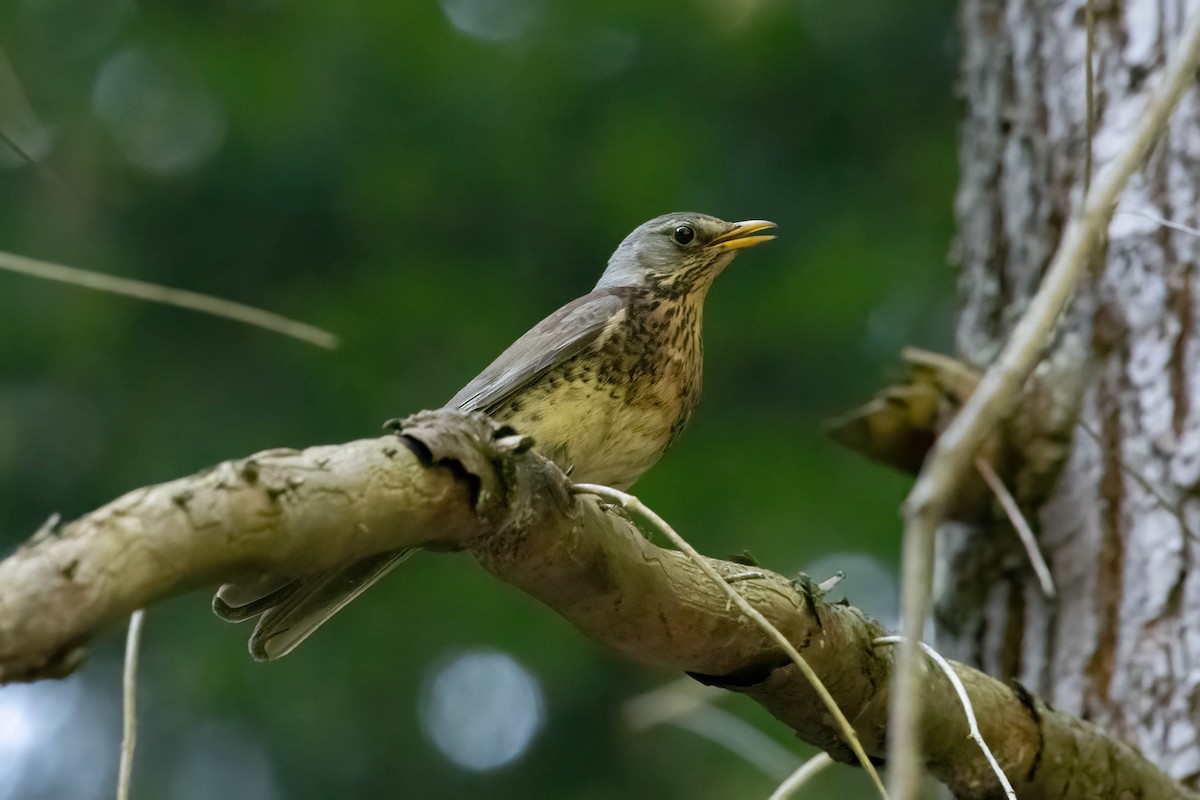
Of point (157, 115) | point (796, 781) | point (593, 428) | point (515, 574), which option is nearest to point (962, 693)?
point (796, 781)

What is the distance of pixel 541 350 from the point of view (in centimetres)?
317

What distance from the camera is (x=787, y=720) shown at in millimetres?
2422

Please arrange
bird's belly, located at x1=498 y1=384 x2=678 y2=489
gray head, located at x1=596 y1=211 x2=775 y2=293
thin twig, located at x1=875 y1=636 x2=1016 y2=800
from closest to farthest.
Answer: thin twig, located at x1=875 y1=636 x2=1016 y2=800, bird's belly, located at x1=498 y1=384 x2=678 y2=489, gray head, located at x1=596 y1=211 x2=775 y2=293

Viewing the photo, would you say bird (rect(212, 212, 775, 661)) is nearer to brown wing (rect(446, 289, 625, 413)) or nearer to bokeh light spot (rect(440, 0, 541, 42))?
brown wing (rect(446, 289, 625, 413))

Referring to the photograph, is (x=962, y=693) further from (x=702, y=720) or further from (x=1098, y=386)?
(x=702, y=720)

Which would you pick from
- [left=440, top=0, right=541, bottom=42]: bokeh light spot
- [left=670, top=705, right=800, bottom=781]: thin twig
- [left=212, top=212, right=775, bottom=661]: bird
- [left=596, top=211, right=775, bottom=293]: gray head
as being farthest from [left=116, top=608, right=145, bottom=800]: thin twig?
[left=440, top=0, right=541, bottom=42]: bokeh light spot

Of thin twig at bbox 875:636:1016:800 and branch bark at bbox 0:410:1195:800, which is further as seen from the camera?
thin twig at bbox 875:636:1016:800

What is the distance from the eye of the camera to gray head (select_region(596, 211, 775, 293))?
3.60m

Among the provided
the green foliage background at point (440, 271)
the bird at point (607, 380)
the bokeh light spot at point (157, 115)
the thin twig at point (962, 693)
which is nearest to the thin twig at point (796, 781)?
the thin twig at point (962, 693)

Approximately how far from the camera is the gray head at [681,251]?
3596mm

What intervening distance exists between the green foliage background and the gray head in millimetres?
1027

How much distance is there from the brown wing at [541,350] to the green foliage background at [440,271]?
1340mm

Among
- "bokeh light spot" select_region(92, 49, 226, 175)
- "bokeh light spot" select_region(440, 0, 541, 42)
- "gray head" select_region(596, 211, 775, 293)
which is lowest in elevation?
"gray head" select_region(596, 211, 775, 293)

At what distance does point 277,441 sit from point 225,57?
141 centimetres
